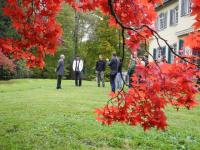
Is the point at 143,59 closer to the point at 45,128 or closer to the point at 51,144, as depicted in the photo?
the point at 51,144

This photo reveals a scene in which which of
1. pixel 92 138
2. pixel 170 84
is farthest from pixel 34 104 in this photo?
pixel 170 84

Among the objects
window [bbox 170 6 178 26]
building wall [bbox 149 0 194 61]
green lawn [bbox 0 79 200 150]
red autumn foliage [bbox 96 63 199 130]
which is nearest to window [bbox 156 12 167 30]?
building wall [bbox 149 0 194 61]

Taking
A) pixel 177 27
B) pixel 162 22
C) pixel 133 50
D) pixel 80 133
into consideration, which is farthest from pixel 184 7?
pixel 133 50

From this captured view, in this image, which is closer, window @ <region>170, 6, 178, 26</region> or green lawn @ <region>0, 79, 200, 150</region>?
green lawn @ <region>0, 79, 200, 150</region>

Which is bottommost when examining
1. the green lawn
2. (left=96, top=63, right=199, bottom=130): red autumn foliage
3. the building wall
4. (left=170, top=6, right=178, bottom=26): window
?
the green lawn

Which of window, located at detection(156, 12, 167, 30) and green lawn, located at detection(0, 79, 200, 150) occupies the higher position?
window, located at detection(156, 12, 167, 30)

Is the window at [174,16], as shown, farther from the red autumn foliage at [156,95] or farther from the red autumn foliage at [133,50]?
the red autumn foliage at [156,95]

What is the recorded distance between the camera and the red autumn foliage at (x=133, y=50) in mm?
7125

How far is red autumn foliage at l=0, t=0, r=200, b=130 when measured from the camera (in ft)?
23.4

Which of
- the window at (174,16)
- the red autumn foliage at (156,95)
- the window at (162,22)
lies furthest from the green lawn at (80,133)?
the window at (162,22)

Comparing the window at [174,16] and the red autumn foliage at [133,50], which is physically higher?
the window at [174,16]

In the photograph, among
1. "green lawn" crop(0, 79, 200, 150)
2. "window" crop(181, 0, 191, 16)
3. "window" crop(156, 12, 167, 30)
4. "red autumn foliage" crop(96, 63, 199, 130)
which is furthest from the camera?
"window" crop(156, 12, 167, 30)

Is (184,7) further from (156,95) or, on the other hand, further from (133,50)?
(156,95)

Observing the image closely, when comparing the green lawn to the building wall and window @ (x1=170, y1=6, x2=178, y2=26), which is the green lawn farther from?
window @ (x1=170, y1=6, x2=178, y2=26)
